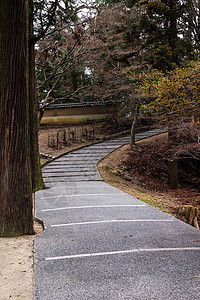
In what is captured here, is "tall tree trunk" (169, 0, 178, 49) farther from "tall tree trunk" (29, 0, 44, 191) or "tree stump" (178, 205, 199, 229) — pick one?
"tree stump" (178, 205, 199, 229)

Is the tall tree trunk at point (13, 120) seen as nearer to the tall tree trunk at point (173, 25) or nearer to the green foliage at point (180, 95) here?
the green foliage at point (180, 95)

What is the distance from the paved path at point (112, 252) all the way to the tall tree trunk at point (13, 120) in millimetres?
695

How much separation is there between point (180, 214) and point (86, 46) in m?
8.12

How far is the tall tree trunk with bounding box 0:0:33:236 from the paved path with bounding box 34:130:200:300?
2.28 ft

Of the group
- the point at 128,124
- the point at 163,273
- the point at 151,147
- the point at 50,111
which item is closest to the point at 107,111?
the point at 128,124

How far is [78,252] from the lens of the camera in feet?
14.8

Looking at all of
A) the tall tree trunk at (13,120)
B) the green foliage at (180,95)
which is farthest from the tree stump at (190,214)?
the tall tree trunk at (13,120)

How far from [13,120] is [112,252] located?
9.37 ft

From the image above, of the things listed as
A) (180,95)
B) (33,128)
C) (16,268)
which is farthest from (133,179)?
(16,268)

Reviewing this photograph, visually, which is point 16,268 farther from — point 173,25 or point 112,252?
point 173,25

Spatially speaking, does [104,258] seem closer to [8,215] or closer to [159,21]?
[8,215]

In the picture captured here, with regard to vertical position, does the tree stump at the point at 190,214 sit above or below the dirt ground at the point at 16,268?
below

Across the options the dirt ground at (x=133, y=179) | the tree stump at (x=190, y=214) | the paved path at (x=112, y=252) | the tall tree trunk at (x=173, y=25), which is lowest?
the dirt ground at (x=133, y=179)

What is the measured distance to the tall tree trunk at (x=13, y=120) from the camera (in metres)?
5.19
